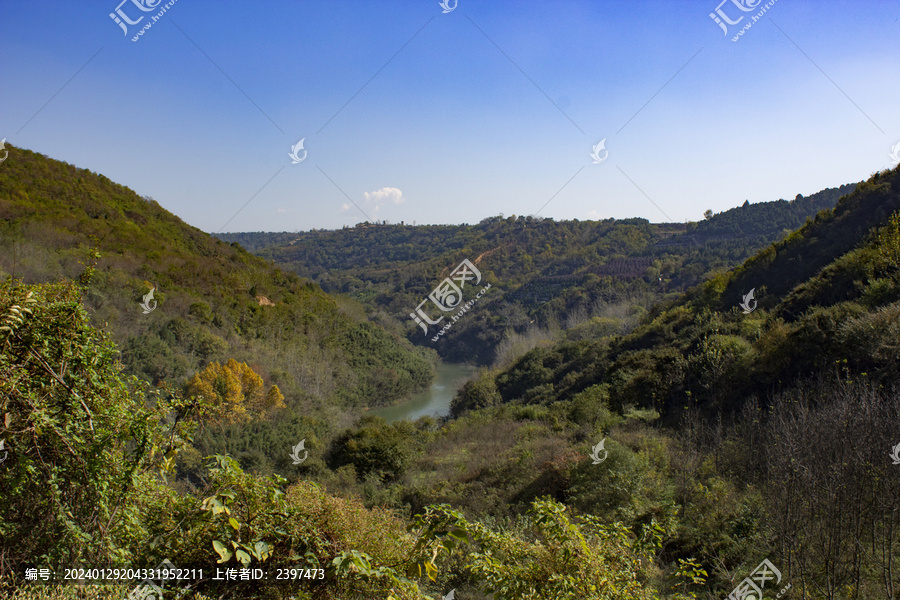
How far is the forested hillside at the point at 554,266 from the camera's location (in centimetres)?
5259

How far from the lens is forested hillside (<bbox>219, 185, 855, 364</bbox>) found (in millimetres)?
52594

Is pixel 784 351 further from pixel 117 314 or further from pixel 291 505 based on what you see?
pixel 117 314

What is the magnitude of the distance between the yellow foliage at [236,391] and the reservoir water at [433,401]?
8901mm

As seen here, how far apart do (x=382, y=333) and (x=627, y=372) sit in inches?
1220

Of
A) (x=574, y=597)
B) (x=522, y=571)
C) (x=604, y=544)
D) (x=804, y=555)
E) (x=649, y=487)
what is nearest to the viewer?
(x=574, y=597)

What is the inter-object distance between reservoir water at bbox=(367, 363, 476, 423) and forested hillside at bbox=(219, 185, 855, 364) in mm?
4285

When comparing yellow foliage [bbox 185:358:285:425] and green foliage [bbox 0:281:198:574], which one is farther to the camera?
yellow foliage [bbox 185:358:285:425]

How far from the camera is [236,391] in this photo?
2131 centimetres

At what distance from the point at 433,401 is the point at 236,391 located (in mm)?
21683

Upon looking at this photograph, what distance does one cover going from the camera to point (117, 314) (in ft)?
71.3

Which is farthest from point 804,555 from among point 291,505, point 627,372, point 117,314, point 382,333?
point 382,333

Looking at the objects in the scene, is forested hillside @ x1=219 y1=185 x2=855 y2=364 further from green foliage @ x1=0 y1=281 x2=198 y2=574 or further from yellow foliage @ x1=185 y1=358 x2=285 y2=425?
green foliage @ x1=0 y1=281 x2=198 y2=574

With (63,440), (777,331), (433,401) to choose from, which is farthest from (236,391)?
(433,401)

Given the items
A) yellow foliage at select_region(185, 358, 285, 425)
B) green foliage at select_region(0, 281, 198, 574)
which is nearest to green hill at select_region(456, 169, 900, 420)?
green foliage at select_region(0, 281, 198, 574)
